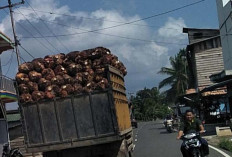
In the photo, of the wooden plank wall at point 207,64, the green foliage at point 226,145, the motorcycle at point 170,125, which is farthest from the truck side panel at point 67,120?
the wooden plank wall at point 207,64

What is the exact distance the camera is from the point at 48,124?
375 inches

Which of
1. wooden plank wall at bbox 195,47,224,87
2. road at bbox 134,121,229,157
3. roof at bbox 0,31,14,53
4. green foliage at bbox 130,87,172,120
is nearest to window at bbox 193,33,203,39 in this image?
wooden plank wall at bbox 195,47,224,87

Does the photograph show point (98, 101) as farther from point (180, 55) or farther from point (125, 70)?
point (180, 55)

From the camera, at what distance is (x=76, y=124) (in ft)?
30.9

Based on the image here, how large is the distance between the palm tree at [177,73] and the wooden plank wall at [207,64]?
1257cm

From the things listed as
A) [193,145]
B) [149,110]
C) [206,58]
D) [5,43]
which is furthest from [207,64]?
[149,110]

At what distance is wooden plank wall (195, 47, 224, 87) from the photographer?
44.2 metres

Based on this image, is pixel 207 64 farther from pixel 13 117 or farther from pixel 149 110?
pixel 149 110

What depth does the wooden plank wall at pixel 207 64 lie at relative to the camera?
145 ft

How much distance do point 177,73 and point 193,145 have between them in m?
49.1

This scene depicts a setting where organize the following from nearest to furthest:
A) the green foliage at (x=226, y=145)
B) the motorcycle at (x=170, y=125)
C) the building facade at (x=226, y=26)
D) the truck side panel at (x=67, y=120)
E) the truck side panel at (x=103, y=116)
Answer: the truck side panel at (x=103, y=116), the truck side panel at (x=67, y=120), the green foliage at (x=226, y=145), the building facade at (x=226, y=26), the motorcycle at (x=170, y=125)

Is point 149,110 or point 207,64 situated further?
point 149,110

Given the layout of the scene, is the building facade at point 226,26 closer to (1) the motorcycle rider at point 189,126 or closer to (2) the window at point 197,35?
(2) the window at point 197,35

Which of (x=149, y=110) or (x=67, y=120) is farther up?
(x=67, y=120)
